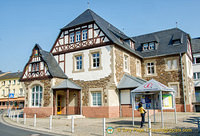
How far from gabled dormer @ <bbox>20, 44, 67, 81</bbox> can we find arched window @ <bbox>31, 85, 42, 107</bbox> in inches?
41.4

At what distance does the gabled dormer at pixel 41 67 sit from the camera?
65.0ft

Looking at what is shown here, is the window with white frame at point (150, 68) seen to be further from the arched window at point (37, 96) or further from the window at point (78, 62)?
the arched window at point (37, 96)

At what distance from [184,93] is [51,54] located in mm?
14704

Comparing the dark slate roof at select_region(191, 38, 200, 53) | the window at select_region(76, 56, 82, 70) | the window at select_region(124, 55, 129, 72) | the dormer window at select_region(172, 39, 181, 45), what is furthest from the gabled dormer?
the dark slate roof at select_region(191, 38, 200, 53)

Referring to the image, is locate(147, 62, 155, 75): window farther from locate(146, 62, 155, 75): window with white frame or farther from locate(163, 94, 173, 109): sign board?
locate(163, 94, 173, 109): sign board

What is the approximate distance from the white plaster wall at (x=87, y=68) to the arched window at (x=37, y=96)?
3.19 meters

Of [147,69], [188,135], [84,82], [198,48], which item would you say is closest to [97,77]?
[84,82]

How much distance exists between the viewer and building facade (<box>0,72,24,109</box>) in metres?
51.0

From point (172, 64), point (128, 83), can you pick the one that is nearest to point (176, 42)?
point (172, 64)

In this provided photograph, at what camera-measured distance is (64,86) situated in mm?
18516

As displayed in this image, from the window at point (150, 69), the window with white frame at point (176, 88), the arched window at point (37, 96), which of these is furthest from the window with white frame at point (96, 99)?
the window with white frame at point (176, 88)

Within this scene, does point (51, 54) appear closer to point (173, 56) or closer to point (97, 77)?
point (97, 77)

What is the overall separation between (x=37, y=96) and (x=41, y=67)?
9.55 feet

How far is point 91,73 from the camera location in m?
19.3
